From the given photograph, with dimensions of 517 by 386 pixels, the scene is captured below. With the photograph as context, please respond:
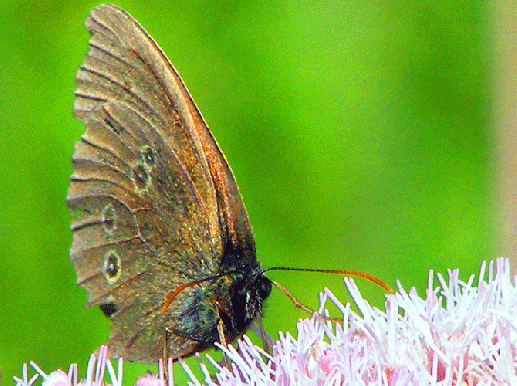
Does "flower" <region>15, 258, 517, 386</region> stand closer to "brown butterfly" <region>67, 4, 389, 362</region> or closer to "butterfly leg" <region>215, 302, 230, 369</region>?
"butterfly leg" <region>215, 302, 230, 369</region>

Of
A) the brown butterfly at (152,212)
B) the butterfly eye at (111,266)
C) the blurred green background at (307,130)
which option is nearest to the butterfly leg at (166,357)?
the brown butterfly at (152,212)

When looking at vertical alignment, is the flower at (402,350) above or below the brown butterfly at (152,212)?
below

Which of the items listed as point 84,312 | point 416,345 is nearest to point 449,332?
point 416,345

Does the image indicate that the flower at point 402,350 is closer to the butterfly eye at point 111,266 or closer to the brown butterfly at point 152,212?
the brown butterfly at point 152,212

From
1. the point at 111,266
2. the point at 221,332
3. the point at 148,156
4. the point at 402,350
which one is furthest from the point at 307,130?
the point at 402,350

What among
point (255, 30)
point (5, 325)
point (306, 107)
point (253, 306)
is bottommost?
point (5, 325)

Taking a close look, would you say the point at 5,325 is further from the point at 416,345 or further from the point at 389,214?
the point at 416,345
